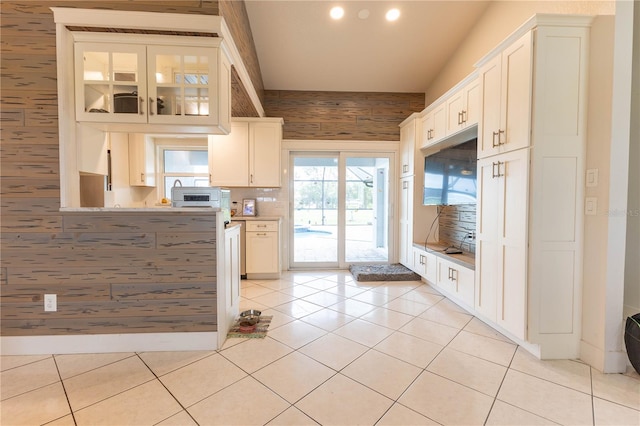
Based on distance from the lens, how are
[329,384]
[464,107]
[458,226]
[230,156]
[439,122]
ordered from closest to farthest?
1. [329,384]
2. [464,107]
3. [439,122]
4. [458,226]
5. [230,156]

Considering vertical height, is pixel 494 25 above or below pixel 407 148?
above

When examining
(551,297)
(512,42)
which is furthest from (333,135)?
(551,297)

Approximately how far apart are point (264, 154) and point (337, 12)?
205 cm

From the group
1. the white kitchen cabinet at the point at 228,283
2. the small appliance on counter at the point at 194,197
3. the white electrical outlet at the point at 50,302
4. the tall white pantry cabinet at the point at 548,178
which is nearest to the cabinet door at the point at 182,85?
the small appliance on counter at the point at 194,197

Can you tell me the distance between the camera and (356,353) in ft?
6.70

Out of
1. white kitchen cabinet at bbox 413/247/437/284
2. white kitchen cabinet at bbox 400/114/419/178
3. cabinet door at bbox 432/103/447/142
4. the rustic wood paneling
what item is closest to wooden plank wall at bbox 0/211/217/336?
the rustic wood paneling

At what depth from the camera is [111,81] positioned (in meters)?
2.06

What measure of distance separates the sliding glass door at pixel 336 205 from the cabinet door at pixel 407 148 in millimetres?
290

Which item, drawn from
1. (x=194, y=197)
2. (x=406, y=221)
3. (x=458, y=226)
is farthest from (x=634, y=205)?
(x=194, y=197)

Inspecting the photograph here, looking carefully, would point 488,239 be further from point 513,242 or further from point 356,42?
point 356,42

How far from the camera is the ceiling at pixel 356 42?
127 inches

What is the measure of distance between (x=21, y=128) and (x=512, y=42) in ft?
12.1

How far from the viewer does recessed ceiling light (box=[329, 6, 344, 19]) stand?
10.6ft

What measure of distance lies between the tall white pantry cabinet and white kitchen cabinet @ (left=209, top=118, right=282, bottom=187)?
3033 mm
